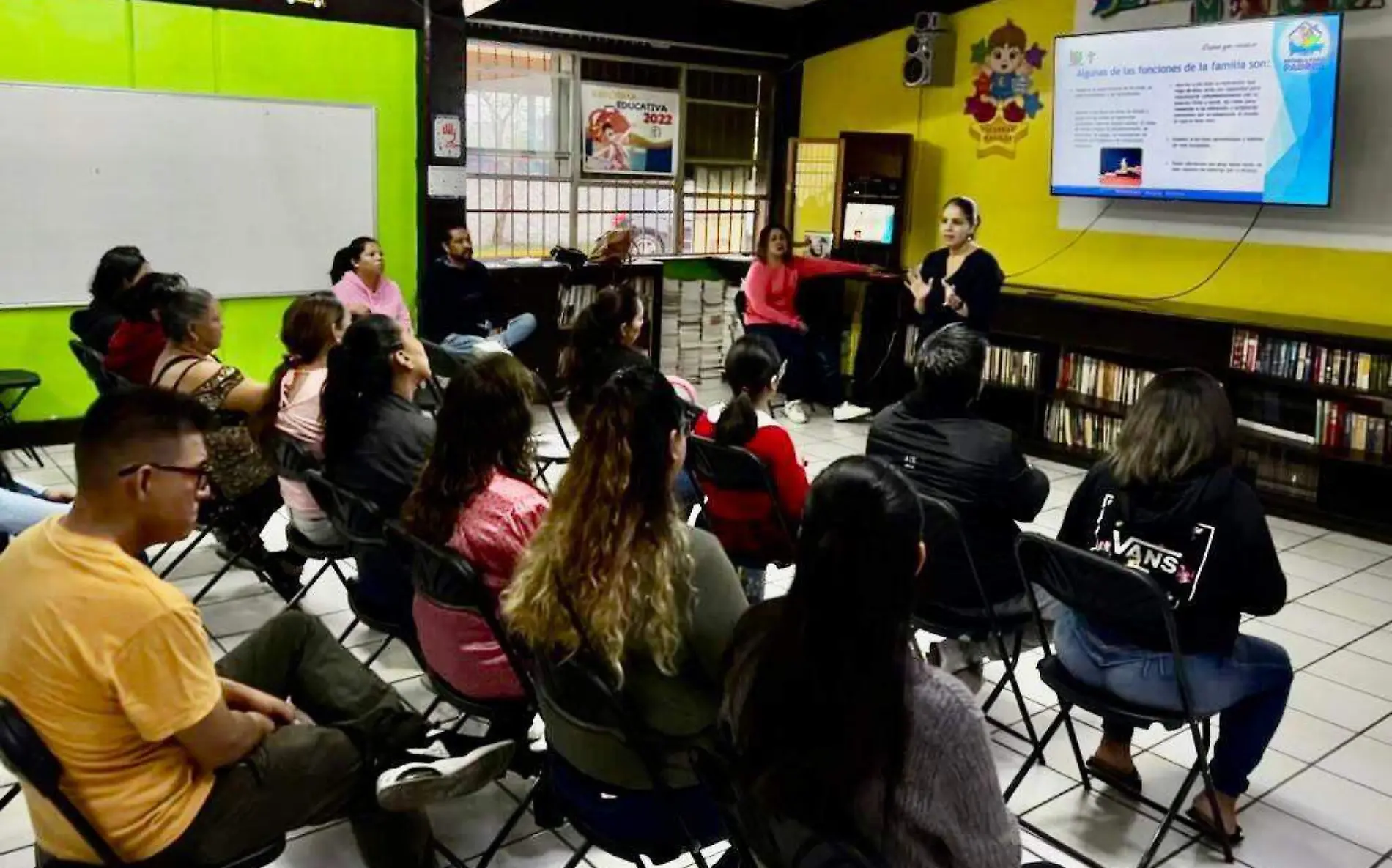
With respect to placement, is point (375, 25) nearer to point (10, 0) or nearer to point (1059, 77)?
point (10, 0)

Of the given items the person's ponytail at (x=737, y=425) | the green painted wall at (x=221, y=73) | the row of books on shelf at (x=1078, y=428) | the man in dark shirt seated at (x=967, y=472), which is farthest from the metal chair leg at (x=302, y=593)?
the row of books on shelf at (x=1078, y=428)

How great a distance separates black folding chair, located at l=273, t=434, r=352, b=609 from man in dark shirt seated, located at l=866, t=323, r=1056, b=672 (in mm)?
1604

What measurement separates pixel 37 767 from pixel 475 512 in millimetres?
990

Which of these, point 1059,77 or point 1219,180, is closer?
point 1219,180

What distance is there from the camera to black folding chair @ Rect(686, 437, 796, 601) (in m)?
3.25

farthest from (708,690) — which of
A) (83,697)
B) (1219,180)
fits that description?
(1219,180)

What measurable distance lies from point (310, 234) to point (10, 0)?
1797 mm

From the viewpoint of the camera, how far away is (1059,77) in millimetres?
6809

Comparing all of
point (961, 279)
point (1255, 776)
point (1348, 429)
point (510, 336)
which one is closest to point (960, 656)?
point (1255, 776)

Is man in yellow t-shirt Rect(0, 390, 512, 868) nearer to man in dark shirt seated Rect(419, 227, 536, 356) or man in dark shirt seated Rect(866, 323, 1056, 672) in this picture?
man in dark shirt seated Rect(866, 323, 1056, 672)

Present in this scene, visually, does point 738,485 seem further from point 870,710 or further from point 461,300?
point 461,300

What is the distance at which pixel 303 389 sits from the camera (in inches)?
148

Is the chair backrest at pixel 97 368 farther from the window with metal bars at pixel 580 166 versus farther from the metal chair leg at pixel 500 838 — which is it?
the window with metal bars at pixel 580 166

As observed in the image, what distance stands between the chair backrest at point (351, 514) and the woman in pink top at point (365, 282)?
3139mm
